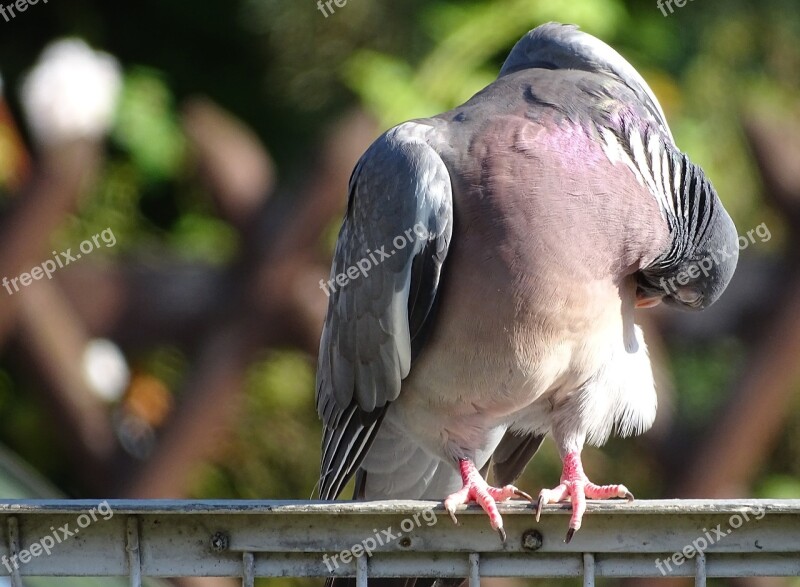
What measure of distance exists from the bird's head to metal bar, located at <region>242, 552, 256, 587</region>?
4.08 feet

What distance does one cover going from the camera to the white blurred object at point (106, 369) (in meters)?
3.95

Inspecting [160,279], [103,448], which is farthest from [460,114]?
[103,448]

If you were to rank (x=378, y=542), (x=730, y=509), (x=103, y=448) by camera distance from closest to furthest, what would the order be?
1. (x=730, y=509)
2. (x=378, y=542)
3. (x=103, y=448)

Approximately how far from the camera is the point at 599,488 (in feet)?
8.20

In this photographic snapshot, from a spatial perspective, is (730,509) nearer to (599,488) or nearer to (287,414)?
(599,488)

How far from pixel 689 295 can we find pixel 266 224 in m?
1.61

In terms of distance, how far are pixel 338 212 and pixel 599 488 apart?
1614 mm

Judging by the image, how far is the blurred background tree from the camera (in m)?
3.77

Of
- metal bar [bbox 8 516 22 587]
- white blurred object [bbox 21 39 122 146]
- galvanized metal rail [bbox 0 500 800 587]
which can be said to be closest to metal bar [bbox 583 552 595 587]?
galvanized metal rail [bbox 0 500 800 587]

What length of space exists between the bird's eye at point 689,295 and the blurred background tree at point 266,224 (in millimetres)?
1117

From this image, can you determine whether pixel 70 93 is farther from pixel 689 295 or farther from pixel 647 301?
pixel 689 295
